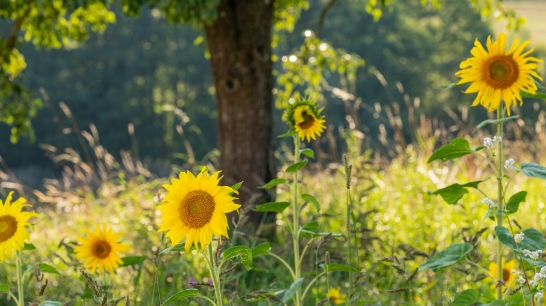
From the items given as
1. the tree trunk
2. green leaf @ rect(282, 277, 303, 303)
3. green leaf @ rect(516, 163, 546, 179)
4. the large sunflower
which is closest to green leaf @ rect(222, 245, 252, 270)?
green leaf @ rect(282, 277, 303, 303)

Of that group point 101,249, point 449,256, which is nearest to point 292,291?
point 449,256

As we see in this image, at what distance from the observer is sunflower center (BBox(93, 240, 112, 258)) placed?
279 centimetres

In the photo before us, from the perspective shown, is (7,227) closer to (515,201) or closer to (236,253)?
(236,253)

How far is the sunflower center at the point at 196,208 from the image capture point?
1.72m

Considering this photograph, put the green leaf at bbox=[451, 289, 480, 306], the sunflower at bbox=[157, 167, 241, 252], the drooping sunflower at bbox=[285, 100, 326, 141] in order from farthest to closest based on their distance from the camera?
1. the drooping sunflower at bbox=[285, 100, 326, 141]
2. the green leaf at bbox=[451, 289, 480, 306]
3. the sunflower at bbox=[157, 167, 241, 252]

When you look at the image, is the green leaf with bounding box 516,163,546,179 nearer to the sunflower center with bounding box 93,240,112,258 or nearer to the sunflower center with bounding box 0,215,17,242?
the sunflower center with bounding box 0,215,17,242

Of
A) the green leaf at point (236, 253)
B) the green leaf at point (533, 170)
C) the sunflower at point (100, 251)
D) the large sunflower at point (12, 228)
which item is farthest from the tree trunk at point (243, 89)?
the green leaf at point (236, 253)

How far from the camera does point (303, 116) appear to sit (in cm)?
224

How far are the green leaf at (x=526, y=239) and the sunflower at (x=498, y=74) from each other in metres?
0.37

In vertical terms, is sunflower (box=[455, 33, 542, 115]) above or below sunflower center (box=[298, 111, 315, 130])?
above

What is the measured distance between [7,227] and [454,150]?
53.8 inches

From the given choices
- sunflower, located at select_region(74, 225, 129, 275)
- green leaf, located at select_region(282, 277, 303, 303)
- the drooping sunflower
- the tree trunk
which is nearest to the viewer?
green leaf, located at select_region(282, 277, 303, 303)

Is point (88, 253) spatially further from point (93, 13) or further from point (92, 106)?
point (92, 106)

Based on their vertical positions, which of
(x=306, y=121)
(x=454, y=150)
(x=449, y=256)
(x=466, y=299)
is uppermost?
(x=306, y=121)
